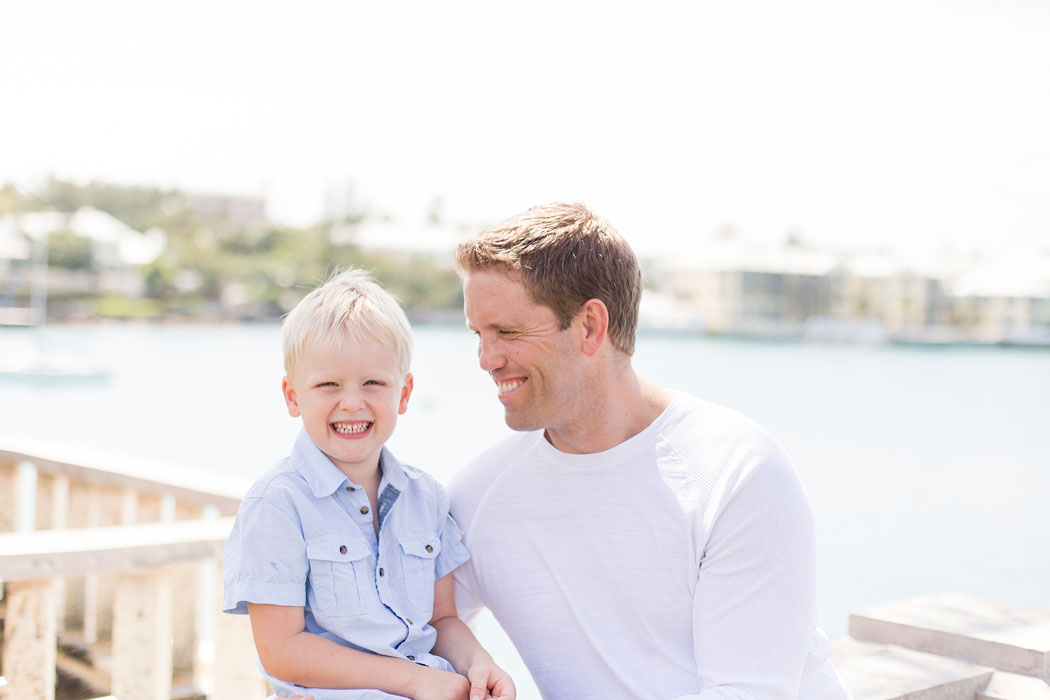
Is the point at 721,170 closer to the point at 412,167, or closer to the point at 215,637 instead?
the point at 412,167

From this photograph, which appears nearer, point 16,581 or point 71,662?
point 16,581

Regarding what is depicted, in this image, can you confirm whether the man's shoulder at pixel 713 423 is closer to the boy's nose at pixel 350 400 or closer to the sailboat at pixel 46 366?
the boy's nose at pixel 350 400

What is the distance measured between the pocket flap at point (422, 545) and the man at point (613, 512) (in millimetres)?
109

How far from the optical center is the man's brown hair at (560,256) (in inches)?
66.8

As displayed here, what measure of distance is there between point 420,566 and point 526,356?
377 mm

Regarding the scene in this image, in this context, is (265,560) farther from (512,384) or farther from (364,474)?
(512,384)

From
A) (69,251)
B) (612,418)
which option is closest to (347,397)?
(612,418)

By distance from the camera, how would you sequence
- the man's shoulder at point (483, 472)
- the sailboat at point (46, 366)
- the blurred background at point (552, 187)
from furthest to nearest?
the blurred background at point (552, 187)
the sailboat at point (46, 366)
the man's shoulder at point (483, 472)

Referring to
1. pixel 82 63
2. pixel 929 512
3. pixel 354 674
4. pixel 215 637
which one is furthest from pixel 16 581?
pixel 82 63

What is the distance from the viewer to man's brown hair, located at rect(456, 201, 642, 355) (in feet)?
5.57

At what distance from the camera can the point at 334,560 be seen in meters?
1.59

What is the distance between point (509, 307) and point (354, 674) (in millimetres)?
606

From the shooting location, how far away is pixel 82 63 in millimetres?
68562

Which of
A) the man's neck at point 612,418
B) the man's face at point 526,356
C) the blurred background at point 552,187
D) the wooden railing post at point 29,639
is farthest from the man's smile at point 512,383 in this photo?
the blurred background at point 552,187
